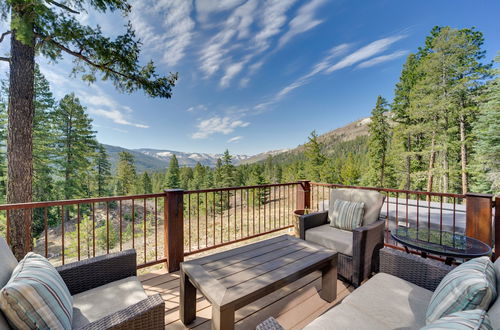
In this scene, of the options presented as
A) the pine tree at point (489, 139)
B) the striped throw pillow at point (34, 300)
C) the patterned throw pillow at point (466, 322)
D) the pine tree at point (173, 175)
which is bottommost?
the pine tree at point (173, 175)

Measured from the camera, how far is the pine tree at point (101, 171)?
19.2m

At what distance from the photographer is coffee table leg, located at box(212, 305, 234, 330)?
120 cm

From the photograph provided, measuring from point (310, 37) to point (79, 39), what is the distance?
7.27m

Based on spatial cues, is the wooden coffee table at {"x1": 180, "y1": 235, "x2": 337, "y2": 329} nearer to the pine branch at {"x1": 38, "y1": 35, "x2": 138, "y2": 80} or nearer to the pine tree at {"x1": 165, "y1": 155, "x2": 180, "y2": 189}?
the pine branch at {"x1": 38, "y1": 35, "x2": 138, "y2": 80}

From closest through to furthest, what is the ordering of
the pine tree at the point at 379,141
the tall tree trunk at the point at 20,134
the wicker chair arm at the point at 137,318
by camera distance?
1. the wicker chair arm at the point at 137,318
2. the tall tree trunk at the point at 20,134
3. the pine tree at the point at 379,141

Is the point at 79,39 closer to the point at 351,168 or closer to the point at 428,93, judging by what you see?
the point at 428,93

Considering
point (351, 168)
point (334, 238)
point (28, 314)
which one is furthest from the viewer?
point (351, 168)

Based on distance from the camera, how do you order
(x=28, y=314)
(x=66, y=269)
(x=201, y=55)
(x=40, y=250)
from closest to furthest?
(x=28, y=314) < (x=66, y=269) < (x=201, y=55) < (x=40, y=250)

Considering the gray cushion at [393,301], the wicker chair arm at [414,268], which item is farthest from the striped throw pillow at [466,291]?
the wicker chair arm at [414,268]

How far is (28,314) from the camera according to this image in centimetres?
84

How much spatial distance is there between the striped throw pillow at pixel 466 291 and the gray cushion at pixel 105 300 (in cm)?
173

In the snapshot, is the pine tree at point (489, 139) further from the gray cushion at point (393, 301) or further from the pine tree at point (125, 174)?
the pine tree at point (125, 174)

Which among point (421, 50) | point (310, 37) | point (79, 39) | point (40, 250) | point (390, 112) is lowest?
point (40, 250)

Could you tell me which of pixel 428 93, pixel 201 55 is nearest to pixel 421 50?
pixel 428 93
